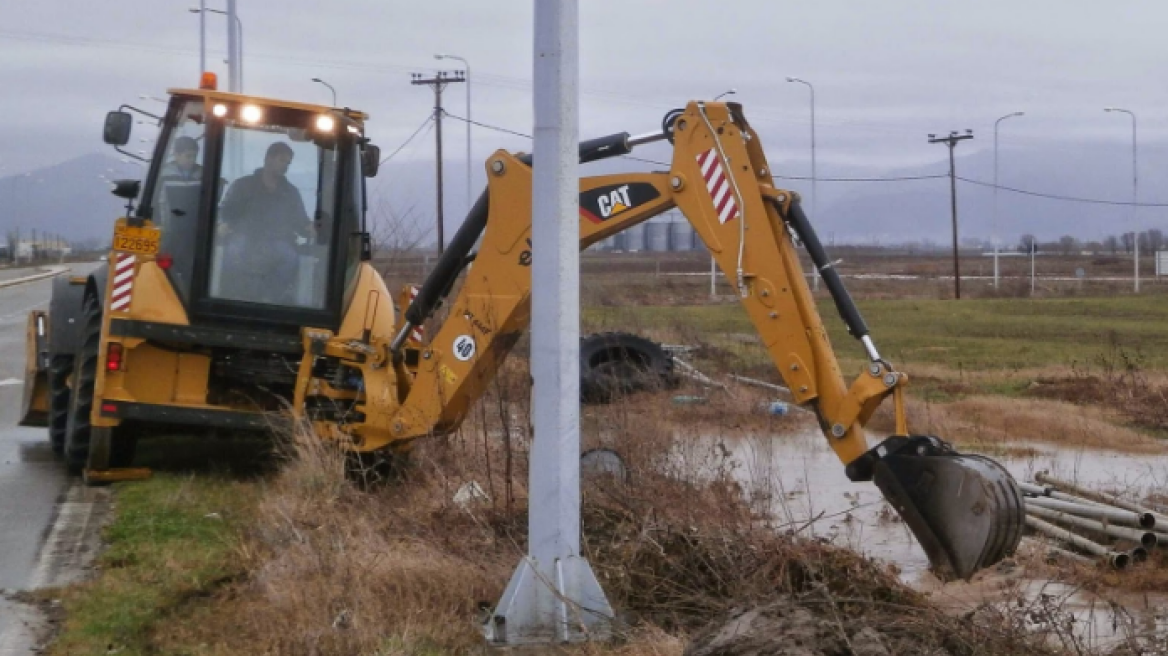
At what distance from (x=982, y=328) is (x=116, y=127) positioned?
29.4 metres

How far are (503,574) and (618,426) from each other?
302 centimetres

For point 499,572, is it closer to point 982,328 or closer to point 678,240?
point 982,328

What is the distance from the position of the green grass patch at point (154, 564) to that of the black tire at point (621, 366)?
5.62 m

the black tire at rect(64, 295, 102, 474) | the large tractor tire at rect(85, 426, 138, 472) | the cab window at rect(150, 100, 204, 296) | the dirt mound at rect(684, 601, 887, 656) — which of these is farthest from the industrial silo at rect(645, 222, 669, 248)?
the dirt mound at rect(684, 601, 887, 656)

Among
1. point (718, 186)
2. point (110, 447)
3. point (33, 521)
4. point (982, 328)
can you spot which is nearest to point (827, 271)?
point (718, 186)

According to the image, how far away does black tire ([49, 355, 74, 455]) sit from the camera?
46.3 feet

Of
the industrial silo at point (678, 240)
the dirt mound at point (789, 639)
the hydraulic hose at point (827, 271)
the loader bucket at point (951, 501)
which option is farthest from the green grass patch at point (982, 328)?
the industrial silo at point (678, 240)

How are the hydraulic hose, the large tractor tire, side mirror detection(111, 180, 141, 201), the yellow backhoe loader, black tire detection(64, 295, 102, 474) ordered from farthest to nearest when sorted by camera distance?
1. side mirror detection(111, 180, 141, 201)
2. black tire detection(64, 295, 102, 474)
3. the large tractor tire
4. the yellow backhoe loader
5. the hydraulic hose

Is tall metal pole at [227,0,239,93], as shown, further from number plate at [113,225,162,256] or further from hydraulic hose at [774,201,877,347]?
hydraulic hose at [774,201,877,347]

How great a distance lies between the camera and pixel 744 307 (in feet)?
29.0

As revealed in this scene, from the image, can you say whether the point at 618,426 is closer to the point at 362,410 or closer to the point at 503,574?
the point at 362,410

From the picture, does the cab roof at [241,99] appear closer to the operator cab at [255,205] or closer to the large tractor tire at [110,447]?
the operator cab at [255,205]

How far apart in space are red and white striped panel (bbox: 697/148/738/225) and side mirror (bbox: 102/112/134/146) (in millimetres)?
5374

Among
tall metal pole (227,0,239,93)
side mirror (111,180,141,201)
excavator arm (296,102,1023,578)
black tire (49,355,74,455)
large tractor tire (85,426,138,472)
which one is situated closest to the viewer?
excavator arm (296,102,1023,578)
